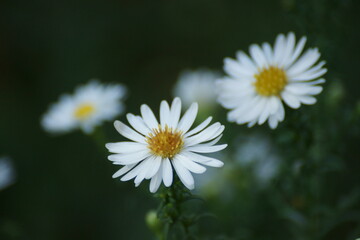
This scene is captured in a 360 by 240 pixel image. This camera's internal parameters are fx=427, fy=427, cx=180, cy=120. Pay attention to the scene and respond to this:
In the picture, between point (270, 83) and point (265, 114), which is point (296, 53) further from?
point (265, 114)

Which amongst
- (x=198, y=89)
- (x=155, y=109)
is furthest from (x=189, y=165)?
(x=155, y=109)

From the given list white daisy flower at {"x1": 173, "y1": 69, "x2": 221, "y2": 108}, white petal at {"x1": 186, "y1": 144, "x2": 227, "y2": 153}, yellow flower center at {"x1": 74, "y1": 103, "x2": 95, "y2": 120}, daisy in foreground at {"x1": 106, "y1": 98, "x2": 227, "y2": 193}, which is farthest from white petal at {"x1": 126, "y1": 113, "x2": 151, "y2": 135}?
white daisy flower at {"x1": 173, "y1": 69, "x2": 221, "y2": 108}

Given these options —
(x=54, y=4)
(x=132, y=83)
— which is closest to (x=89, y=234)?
(x=132, y=83)

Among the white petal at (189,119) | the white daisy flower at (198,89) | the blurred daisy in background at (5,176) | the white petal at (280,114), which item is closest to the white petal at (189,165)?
the white petal at (189,119)

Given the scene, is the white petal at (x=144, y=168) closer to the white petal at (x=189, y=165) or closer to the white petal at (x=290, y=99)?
the white petal at (x=189, y=165)

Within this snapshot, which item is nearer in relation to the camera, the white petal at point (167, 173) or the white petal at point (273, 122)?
the white petal at point (167, 173)

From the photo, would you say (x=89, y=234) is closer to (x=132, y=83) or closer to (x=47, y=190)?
(x=47, y=190)
